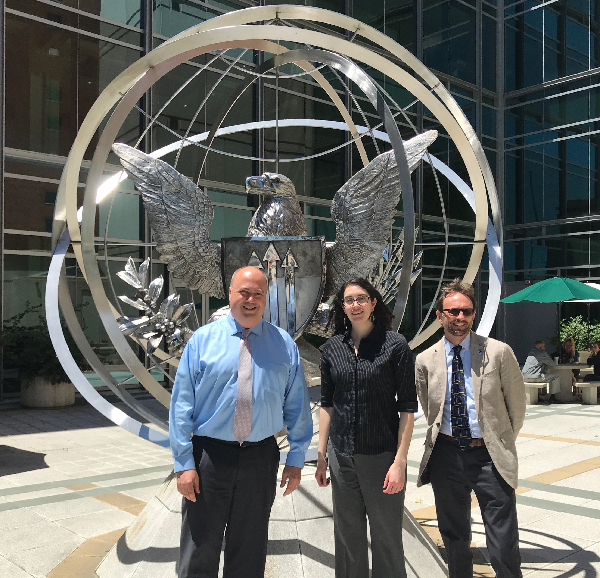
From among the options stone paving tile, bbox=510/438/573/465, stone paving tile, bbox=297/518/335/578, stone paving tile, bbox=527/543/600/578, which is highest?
stone paving tile, bbox=297/518/335/578

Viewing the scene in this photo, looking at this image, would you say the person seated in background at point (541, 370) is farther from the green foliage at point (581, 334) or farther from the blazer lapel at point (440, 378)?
the blazer lapel at point (440, 378)

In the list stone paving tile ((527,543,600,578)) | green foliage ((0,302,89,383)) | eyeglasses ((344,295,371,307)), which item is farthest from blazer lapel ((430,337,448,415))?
green foliage ((0,302,89,383))

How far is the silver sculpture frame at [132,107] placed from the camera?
166 inches

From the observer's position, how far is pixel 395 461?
2918 mm

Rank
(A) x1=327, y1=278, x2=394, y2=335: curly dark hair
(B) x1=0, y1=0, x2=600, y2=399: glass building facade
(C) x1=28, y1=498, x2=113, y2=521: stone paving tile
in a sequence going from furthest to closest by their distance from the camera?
(B) x1=0, y1=0, x2=600, y2=399: glass building facade → (C) x1=28, y1=498, x2=113, y2=521: stone paving tile → (A) x1=327, y1=278, x2=394, y2=335: curly dark hair

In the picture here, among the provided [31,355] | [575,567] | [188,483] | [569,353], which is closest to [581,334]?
[569,353]

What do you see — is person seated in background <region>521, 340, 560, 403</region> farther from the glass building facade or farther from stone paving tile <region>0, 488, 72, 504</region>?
stone paving tile <region>0, 488, 72, 504</region>

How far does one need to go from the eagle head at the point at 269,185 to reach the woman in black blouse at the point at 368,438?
230 centimetres

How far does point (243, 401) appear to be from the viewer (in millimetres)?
2738

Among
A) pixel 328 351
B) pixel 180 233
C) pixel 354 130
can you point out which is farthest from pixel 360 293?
pixel 354 130

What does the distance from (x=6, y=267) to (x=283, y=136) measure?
264 inches

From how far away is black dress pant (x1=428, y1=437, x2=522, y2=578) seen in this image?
322 centimetres

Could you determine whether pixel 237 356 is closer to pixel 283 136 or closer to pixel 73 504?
pixel 73 504

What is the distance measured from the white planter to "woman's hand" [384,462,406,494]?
10102mm
